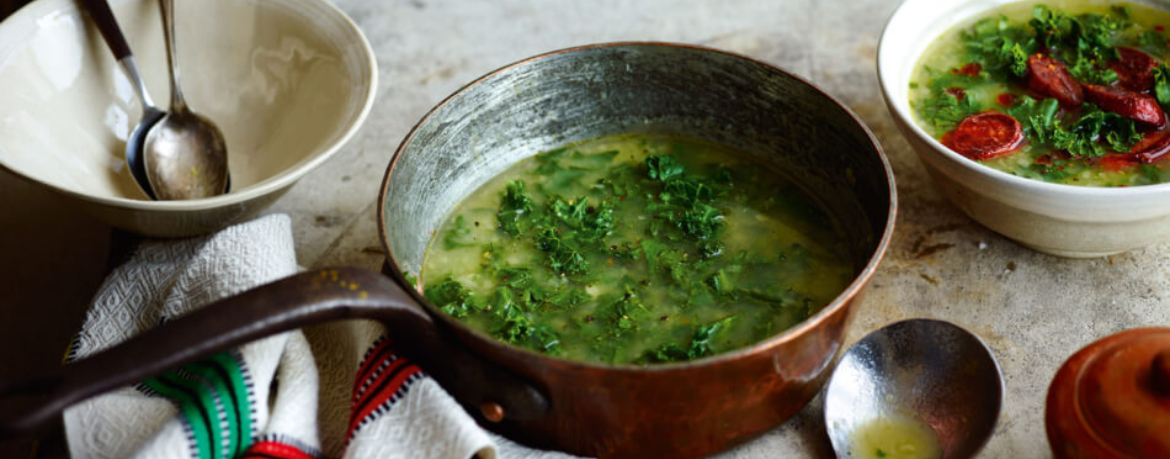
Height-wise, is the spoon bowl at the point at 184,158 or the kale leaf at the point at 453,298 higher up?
the spoon bowl at the point at 184,158

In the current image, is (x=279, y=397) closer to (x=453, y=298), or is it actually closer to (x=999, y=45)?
(x=453, y=298)

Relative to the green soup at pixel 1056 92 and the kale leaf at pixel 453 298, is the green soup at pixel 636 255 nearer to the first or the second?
the kale leaf at pixel 453 298

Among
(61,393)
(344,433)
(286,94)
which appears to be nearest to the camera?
(61,393)

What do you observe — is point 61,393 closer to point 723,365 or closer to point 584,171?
point 723,365

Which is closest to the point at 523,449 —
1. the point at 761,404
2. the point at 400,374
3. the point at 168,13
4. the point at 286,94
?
the point at 400,374

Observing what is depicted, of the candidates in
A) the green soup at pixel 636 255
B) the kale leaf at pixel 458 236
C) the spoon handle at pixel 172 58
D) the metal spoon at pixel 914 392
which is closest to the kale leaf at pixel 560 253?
the green soup at pixel 636 255

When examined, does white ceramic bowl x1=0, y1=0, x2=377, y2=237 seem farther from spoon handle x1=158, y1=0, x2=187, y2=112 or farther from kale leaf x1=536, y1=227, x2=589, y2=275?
kale leaf x1=536, y1=227, x2=589, y2=275
